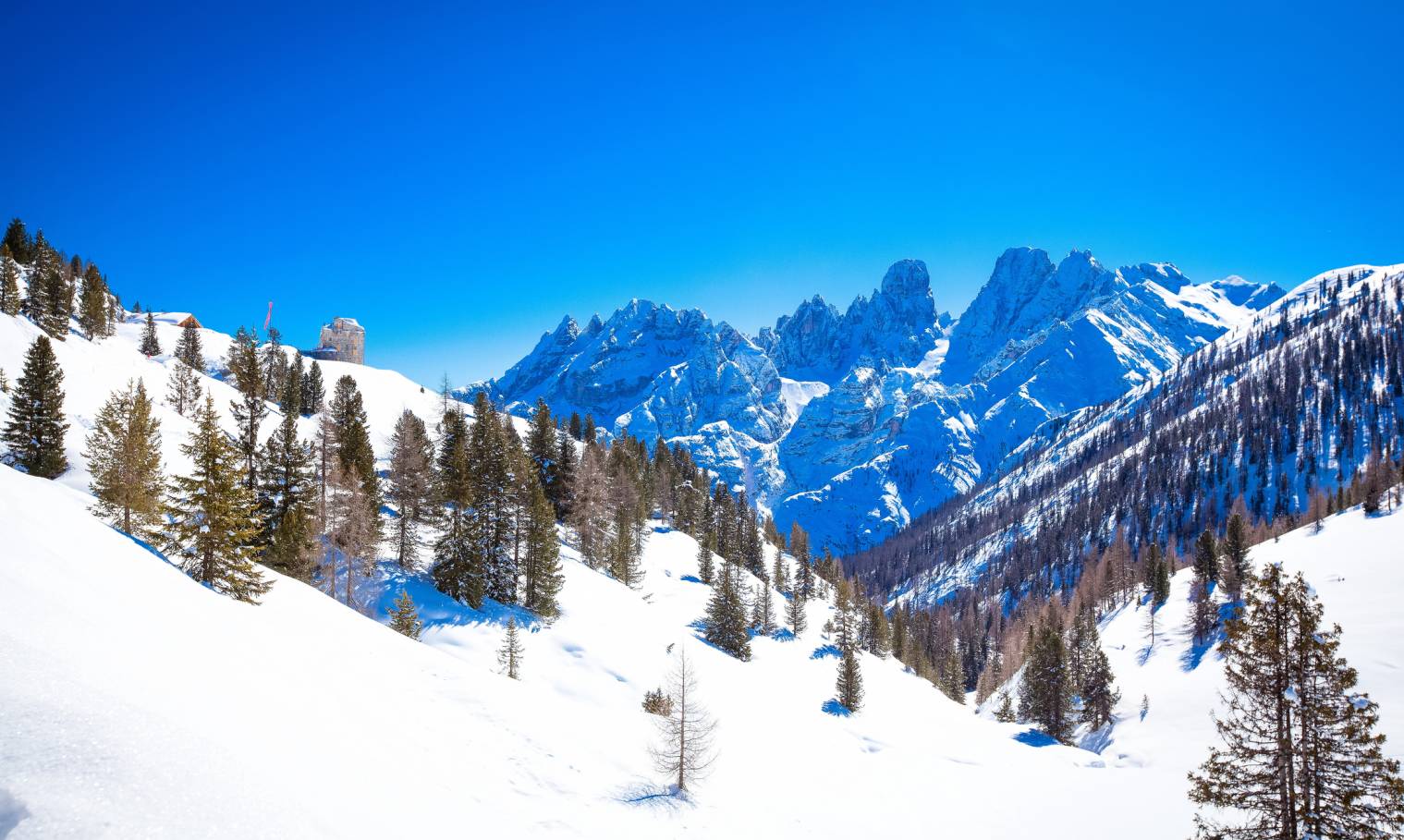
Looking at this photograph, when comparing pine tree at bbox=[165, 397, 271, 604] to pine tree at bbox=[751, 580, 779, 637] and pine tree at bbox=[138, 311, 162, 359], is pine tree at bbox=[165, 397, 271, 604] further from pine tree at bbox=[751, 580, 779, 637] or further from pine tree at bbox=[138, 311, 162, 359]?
pine tree at bbox=[138, 311, 162, 359]

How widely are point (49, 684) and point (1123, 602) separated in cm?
14083

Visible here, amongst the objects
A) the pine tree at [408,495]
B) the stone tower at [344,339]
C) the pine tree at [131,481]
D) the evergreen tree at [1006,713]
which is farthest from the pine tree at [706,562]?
the stone tower at [344,339]

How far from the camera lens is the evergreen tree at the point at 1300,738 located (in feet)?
55.4

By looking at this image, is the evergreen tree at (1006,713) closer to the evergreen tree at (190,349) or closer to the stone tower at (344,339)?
the evergreen tree at (190,349)

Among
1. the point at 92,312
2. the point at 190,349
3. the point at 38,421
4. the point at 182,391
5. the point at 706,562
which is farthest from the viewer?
the point at 190,349

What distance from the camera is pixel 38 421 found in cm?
3869

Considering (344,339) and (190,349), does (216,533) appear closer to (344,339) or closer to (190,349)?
(190,349)

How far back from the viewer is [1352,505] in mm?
107812

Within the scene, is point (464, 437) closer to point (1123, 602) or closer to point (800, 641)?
point (800, 641)

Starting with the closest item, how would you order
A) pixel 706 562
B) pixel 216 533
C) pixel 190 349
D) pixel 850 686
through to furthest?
1. pixel 216 533
2. pixel 850 686
3. pixel 706 562
4. pixel 190 349

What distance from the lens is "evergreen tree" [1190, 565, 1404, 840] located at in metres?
16.9

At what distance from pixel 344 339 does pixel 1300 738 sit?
166m

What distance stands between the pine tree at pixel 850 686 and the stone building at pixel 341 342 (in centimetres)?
13212

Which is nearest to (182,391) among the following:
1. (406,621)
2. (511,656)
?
(406,621)
